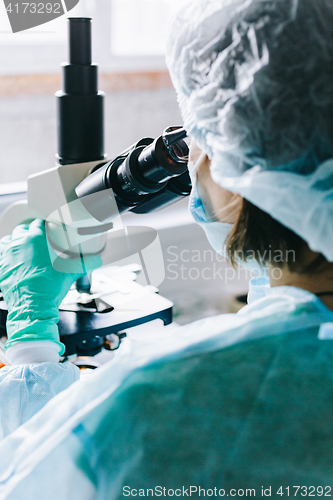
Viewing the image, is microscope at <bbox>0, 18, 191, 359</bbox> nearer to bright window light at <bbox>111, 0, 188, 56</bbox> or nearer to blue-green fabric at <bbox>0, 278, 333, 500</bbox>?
blue-green fabric at <bbox>0, 278, 333, 500</bbox>

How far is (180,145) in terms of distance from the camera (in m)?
0.80

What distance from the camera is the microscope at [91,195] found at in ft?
2.68

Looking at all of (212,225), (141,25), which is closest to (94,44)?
(141,25)

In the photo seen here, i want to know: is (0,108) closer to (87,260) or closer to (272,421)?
(87,260)

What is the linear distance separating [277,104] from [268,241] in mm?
168

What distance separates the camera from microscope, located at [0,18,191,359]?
2.68 ft

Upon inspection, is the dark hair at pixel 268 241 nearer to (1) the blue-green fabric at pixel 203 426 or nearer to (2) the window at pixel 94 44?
(1) the blue-green fabric at pixel 203 426

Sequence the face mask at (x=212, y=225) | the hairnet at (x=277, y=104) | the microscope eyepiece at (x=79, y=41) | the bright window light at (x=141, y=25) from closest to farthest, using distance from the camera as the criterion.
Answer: the hairnet at (x=277, y=104) < the face mask at (x=212, y=225) < the microscope eyepiece at (x=79, y=41) < the bright window light at (x=141, y=25)

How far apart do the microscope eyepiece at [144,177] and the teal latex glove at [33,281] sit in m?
0.16

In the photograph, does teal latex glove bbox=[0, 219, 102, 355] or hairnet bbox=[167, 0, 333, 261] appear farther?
teal latex glove bbox=[0, 219, 102, 355]

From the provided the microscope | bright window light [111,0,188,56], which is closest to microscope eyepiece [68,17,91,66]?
the microscope

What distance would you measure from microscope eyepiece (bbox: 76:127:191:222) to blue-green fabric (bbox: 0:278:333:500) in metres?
0.34

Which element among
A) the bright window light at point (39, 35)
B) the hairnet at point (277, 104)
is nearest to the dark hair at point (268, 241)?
the hairnet at point (277, 104)

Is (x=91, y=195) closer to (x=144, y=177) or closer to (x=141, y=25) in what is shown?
(x=144, y=177)
